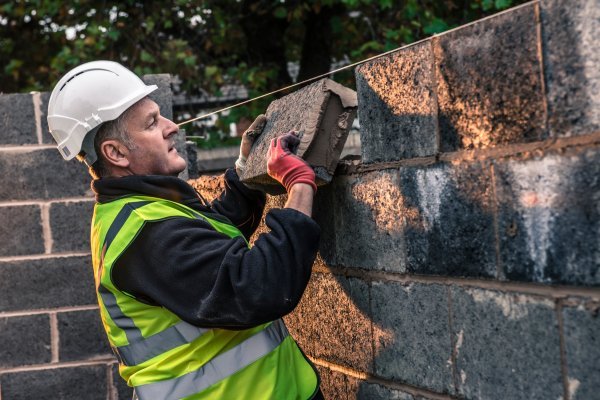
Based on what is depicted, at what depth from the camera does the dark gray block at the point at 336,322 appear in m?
2.64

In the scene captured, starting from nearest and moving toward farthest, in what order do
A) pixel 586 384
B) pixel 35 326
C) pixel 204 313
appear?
pixel 586 384 → pixel 204 313 → pixel 35 326

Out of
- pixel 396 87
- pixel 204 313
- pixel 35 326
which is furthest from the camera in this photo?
pixel 35 326

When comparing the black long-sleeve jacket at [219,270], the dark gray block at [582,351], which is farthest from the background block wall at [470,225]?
the black long-sleeve jacket at [219,270]

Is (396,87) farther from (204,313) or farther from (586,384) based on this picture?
(586,384)

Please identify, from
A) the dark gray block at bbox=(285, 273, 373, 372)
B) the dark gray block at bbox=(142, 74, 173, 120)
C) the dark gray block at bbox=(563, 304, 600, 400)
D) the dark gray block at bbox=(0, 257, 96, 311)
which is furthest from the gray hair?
the dark gray block at bbox=(0, 257, 96, 311)

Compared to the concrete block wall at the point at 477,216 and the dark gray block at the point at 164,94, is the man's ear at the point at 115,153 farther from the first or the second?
the dark gray block at the point at 164,94

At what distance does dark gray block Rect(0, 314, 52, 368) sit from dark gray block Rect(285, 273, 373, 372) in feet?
6.11

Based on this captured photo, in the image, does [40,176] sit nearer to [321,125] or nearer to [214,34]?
[321,125]

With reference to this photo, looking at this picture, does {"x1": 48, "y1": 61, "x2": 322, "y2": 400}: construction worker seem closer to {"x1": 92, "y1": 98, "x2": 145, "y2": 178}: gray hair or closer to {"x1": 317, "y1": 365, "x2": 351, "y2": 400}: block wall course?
{"x1": 92, "y1": 98, "x2": 145, "y2": 178}: gray hair

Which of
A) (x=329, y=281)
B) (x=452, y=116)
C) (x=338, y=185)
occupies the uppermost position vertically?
(x=452, y=116)

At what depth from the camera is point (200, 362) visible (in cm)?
A: 241

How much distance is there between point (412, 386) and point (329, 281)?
59 cm

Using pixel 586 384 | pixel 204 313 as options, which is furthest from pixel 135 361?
pixel 586 384

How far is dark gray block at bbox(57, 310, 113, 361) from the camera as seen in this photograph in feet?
14.4
